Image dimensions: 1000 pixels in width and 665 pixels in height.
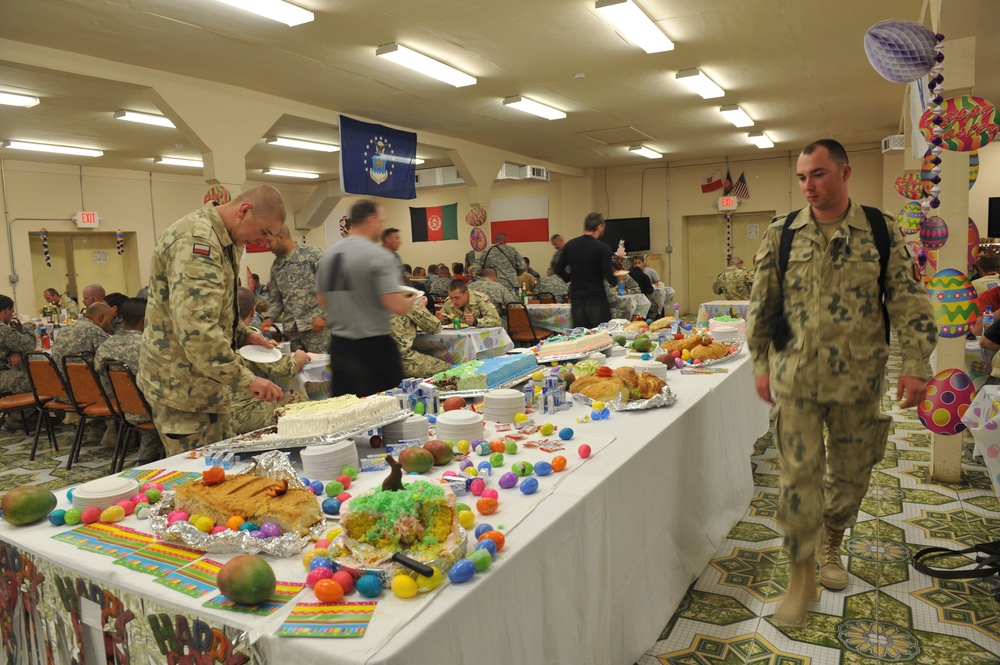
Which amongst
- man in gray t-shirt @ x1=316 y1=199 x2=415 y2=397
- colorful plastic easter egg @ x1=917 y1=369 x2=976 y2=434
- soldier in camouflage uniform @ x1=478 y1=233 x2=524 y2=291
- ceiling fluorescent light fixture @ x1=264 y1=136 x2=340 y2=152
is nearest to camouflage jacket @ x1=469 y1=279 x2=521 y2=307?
soldier in camouflage uniform @ x1=478 y1=233 x2=524 y2=291

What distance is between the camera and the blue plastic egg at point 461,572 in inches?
52.6

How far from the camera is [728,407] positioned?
3311mm

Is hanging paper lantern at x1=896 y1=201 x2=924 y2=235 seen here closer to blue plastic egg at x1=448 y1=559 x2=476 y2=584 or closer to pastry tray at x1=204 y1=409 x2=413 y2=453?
pastry tray at x1=204 y1=409 x2=413 y2=453

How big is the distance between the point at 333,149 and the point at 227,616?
11.0 meters

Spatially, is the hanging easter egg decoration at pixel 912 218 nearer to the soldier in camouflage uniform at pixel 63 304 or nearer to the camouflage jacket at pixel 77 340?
the camouflage jacket at pixel 77 340

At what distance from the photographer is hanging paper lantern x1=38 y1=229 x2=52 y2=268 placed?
11859 millimetres

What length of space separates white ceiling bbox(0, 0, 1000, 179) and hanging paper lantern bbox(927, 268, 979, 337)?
1502mm

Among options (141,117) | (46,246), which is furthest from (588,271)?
(46,246)

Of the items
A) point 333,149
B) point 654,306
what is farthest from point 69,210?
point 654,306

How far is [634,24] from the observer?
5.81 m

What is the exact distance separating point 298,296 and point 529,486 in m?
3.68

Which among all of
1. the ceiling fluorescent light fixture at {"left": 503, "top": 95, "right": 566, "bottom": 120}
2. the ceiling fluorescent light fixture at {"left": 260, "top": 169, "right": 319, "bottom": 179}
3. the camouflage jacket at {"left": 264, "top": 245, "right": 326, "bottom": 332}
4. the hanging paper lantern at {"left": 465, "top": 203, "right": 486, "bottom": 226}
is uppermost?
the ceiling fluorescent light fixture at {"left": 260, "top": 169, "right": 319, "bottom": 179}

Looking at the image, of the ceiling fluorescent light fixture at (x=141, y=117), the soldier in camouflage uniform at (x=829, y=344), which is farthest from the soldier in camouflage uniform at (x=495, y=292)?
the soldier in camouflage uniform at (x=829, y=344)

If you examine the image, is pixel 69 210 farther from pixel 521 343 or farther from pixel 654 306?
pixel 654 306
